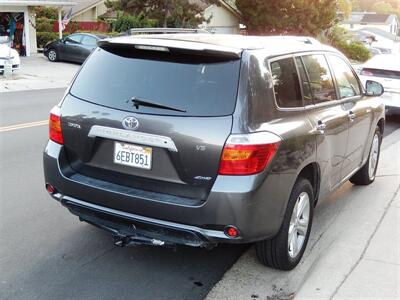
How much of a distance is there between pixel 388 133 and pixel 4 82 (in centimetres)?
1204

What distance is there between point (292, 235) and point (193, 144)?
1.22 metres

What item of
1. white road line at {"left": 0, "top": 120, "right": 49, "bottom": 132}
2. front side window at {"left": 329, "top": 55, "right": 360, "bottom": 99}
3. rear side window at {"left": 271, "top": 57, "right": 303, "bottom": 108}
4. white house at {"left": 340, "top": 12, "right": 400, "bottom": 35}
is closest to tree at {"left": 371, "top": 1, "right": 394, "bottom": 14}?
white house at {"left": 340, "top": 12, "right": 400, "bottom": 35}

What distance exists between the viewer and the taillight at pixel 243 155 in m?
3.51

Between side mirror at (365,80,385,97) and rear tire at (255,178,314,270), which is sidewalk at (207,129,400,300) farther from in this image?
side mirror at (365,80,385,97)

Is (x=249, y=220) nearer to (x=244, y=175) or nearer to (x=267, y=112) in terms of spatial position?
(x=244, y=175)

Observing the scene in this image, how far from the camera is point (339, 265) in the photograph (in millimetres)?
4188

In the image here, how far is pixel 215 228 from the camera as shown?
360cm

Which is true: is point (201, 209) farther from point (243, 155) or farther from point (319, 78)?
point (319, 78)

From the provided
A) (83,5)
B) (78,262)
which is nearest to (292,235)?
(78,262)

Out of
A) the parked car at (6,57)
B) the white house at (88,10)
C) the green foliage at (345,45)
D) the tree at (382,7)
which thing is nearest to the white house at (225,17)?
the white house at (88,10)

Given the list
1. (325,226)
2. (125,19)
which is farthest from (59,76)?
(325,226)

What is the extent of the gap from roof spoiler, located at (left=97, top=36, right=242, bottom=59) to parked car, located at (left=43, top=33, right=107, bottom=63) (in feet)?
66.9

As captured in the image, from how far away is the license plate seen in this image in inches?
147

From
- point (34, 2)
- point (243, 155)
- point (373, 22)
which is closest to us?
point (243, 155)
